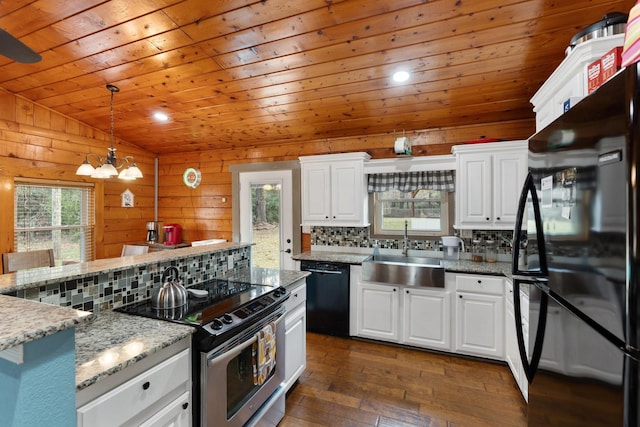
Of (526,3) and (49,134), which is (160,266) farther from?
(49,134)

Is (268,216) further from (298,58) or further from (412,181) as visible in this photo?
(298,58)

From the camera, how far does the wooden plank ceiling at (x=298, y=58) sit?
196cm

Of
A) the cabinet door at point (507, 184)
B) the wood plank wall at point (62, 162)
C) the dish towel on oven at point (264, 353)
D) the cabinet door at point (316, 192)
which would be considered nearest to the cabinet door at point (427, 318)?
the cabinet door at point (507, 184)

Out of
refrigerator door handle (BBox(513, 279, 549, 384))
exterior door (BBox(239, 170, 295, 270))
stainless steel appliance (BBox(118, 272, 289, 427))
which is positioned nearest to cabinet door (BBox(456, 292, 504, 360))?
refrigerator door handle (BBox(513, 279, 549, 384))

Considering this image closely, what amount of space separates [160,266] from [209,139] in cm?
287

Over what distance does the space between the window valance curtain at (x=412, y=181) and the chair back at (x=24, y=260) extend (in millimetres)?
3360

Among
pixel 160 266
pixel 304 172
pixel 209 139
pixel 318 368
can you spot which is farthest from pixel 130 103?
pixel 318 368

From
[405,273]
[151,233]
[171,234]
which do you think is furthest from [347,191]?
[151,233]

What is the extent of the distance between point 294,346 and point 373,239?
1.85m

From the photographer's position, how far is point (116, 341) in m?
1.21

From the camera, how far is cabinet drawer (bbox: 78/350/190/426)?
3.22ft

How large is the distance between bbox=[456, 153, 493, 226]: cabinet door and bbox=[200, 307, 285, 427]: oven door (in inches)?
86.0

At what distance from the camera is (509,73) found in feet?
8.14

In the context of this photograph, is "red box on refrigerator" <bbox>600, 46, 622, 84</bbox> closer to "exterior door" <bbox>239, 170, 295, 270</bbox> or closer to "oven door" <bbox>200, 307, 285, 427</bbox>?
"oven door" <bbox>200, 307, 285, 427</bbox>
